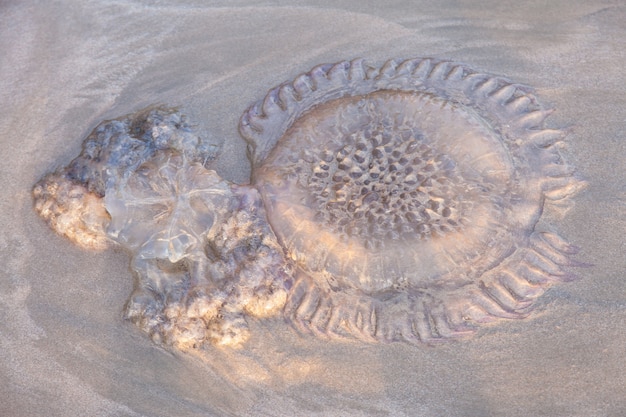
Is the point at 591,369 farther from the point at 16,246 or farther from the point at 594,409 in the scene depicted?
the point at 16,246

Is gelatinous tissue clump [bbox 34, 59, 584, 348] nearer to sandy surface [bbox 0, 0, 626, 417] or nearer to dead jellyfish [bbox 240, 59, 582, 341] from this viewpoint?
dead jellyfish [bbox 240, 59, 582, 341]

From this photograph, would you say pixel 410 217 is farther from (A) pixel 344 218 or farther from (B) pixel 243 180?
(B) pixel 243 180

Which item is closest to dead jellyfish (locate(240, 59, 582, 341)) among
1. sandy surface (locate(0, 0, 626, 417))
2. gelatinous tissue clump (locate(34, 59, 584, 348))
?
gelatinous tissue clump (locate(34, 59, 584, 348))

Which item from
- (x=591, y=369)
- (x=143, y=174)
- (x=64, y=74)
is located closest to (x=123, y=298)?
(x=143, y=174)

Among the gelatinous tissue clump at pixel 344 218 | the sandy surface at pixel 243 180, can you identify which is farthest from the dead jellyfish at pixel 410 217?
the sandy surface at pixel 243 180

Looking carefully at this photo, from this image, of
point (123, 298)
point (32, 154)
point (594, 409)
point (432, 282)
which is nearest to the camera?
point (594, 409)

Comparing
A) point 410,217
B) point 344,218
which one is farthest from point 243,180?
point 410,217
